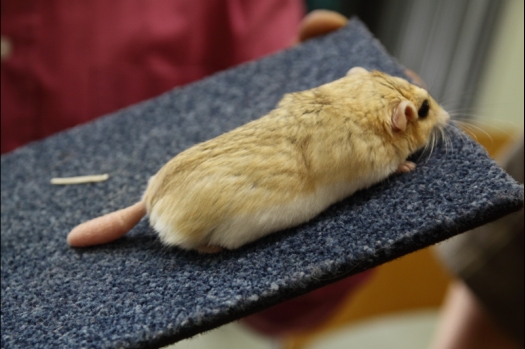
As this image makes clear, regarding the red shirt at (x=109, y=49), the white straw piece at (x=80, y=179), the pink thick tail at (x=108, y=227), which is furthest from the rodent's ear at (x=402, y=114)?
the red shirt at (x=109, y=49)

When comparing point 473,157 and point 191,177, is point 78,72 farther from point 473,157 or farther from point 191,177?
point 473,157

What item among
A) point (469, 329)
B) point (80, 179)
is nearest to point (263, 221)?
point (80, 179)

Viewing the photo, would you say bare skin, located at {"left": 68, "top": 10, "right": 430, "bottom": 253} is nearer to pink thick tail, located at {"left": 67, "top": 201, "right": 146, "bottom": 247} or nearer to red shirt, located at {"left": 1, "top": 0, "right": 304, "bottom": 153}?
pink thick tail, located at {"left": 67, "top": 201, "right": 146, "bottom": 247}

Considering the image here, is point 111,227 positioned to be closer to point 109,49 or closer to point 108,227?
point 108,227

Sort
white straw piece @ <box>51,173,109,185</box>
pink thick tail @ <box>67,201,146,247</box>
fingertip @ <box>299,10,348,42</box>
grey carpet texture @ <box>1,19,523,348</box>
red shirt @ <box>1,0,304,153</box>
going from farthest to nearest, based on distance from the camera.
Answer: red shirt @ <box>1,0,304,153</box> → fingertip @ <box>299,10,348,42</box> → white straw piece @ <box>51,173,109,185</box> → pink thick tail @ <box>67,201,146,247</box> → grey carpet texture @ <box>1,19,523,348</box>

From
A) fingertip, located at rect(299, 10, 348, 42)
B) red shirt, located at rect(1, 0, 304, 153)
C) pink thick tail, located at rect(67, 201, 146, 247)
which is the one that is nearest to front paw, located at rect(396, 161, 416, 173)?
pink thick tail, located at rect(67, 201, 146, 247)

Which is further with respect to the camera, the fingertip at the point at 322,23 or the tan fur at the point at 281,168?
the fingertip at the point at 322,23

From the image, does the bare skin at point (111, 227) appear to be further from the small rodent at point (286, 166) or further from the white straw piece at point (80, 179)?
the white straw piece at point (80, 179)
